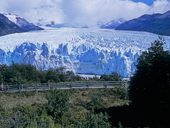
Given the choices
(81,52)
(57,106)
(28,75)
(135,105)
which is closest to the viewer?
(57,106)

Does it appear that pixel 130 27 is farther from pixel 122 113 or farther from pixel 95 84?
pixel 122 113

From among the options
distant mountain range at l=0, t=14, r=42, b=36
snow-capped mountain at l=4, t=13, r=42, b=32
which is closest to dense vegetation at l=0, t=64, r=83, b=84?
distant mountain range at l=0, t=14, r=42, b=36

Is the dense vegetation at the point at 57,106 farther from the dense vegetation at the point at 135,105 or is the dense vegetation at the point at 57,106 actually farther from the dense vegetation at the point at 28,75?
the dense vegetation at the point at 28,75

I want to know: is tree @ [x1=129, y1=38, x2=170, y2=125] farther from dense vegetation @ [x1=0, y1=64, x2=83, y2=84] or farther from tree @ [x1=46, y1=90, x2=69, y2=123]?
dense vegetation @ [x1=0, y1=64, x2=83, y2=84]

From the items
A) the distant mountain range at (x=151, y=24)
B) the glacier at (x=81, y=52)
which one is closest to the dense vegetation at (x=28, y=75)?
the glacier at (x=81, y=52)

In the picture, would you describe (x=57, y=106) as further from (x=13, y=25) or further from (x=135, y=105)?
(x=13, y=25)

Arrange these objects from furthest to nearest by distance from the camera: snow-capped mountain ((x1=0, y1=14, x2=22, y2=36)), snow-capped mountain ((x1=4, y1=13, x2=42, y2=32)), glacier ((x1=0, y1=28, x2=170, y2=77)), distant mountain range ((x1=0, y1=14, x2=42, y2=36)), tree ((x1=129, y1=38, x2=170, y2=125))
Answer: snow-capped mountain ((x1=4, y1=13, x2=42, y2=32)) < distant mountain range ((x1=0, y1=14, x2=42, y2=36)) < snow-capped mountain ((x1=0, y1=14, x2=22, y2=36)) < glacier ((x1=0, y1=28, x2=170, y2=77)) < tree ((x1=129, y1=38, x2=170, y2=125))

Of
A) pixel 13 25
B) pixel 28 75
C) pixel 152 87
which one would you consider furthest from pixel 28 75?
pixel 13 25
